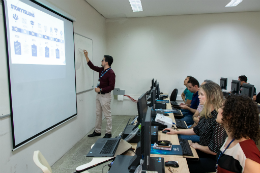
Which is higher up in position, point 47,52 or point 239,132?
point 47,52

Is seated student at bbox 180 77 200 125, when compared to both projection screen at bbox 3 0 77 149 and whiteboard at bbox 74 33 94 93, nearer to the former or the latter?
whiteboard at bbox 74 33 94 93

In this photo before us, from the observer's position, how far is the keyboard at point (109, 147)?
1.54 meters

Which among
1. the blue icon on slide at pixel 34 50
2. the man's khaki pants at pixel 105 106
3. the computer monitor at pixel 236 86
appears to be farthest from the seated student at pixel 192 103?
the blue icon on slide at pixel 34 50

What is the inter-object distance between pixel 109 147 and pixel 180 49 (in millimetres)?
4221

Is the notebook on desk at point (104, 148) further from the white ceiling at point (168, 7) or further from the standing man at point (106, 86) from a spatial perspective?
the white ceiling at point (168, 7)

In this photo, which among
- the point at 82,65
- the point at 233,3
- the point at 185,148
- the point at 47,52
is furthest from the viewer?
the point at 233,3

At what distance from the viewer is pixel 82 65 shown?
3.59 metres

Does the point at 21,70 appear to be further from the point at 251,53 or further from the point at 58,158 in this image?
the point at 251,53

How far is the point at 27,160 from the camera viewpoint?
211 centimetres

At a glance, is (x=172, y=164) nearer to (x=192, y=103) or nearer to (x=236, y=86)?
(x=192, y=103)

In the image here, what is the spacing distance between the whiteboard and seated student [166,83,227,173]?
7.14 ft

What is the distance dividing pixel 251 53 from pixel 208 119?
4.13 meters

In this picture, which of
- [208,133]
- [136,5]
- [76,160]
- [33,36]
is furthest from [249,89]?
[33,36]

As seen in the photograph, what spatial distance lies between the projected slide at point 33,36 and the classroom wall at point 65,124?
0.51ft
